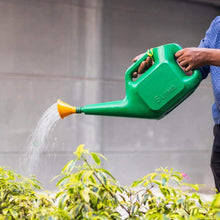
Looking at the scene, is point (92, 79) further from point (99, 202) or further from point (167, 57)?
point (99, 202)

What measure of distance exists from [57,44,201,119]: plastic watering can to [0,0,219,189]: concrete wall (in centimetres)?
283

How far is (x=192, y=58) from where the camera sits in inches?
58.8

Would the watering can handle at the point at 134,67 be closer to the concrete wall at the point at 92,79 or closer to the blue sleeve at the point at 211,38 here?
the blue sleeve at the point at 211,38

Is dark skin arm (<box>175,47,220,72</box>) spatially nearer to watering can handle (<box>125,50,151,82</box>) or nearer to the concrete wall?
watering can handle (<box>125,50,151,82</box>)

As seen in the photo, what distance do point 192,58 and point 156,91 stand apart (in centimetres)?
21

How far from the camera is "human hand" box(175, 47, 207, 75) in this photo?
1488mm

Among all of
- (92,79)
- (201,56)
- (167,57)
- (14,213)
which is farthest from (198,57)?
(92,79)

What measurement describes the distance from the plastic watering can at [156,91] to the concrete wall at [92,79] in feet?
9.28

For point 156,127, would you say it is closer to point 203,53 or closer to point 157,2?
point 157,2

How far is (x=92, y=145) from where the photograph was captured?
4.47m

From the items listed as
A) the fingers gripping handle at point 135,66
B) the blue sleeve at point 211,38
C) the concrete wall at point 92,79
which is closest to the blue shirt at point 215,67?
the blue sleeve at point 211,38

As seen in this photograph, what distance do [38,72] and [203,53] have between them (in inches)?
123

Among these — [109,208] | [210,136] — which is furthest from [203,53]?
[210,136]

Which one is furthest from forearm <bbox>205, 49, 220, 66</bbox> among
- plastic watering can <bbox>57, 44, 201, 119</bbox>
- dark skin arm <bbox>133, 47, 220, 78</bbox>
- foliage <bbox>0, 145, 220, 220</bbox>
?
foliage <bbox>0, 145, 220, 220</bbox>
